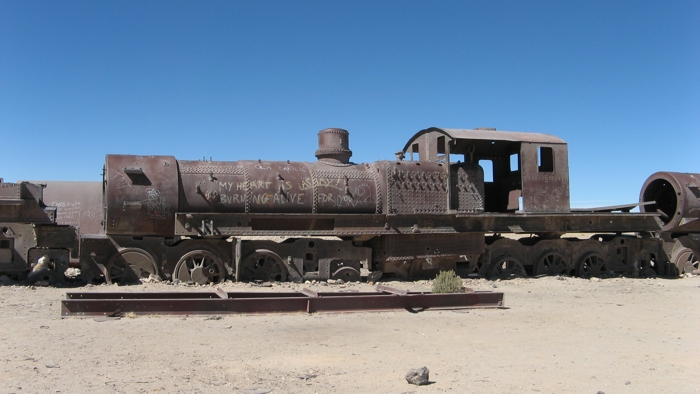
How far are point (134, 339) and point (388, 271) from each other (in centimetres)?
830

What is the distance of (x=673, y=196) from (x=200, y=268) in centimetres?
1473

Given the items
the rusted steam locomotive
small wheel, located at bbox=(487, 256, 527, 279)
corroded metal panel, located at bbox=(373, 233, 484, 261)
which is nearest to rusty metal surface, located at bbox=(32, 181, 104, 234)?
the rusted steam locomotive

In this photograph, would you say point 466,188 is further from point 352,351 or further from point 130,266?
point 352,351

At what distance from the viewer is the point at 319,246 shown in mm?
14047

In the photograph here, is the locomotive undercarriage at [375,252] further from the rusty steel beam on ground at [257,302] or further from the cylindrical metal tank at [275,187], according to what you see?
the rusty steel beam on ground at [257,302]

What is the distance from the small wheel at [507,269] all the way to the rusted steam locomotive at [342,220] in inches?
1.5

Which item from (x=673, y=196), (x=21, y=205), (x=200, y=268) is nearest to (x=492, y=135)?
(x=200, y=268)

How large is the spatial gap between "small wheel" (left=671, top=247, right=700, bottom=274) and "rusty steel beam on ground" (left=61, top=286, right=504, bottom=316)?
9586 millimetres

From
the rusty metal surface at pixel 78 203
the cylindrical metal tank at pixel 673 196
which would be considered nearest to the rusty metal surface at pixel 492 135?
the cylindrical metal tank at pixel 673 196

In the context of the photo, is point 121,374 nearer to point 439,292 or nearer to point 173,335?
point 173,335

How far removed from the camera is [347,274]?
561 inches

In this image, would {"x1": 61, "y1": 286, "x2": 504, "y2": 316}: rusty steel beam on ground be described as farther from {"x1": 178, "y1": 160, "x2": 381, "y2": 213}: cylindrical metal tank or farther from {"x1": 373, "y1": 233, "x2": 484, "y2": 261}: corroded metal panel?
{"x1": 178, "y1": 160, "x2": 381, "y2": 213}: cylindrical metal tank

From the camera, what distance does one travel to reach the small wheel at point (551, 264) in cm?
1597

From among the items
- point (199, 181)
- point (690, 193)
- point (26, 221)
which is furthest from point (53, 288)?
point (690, 193)
